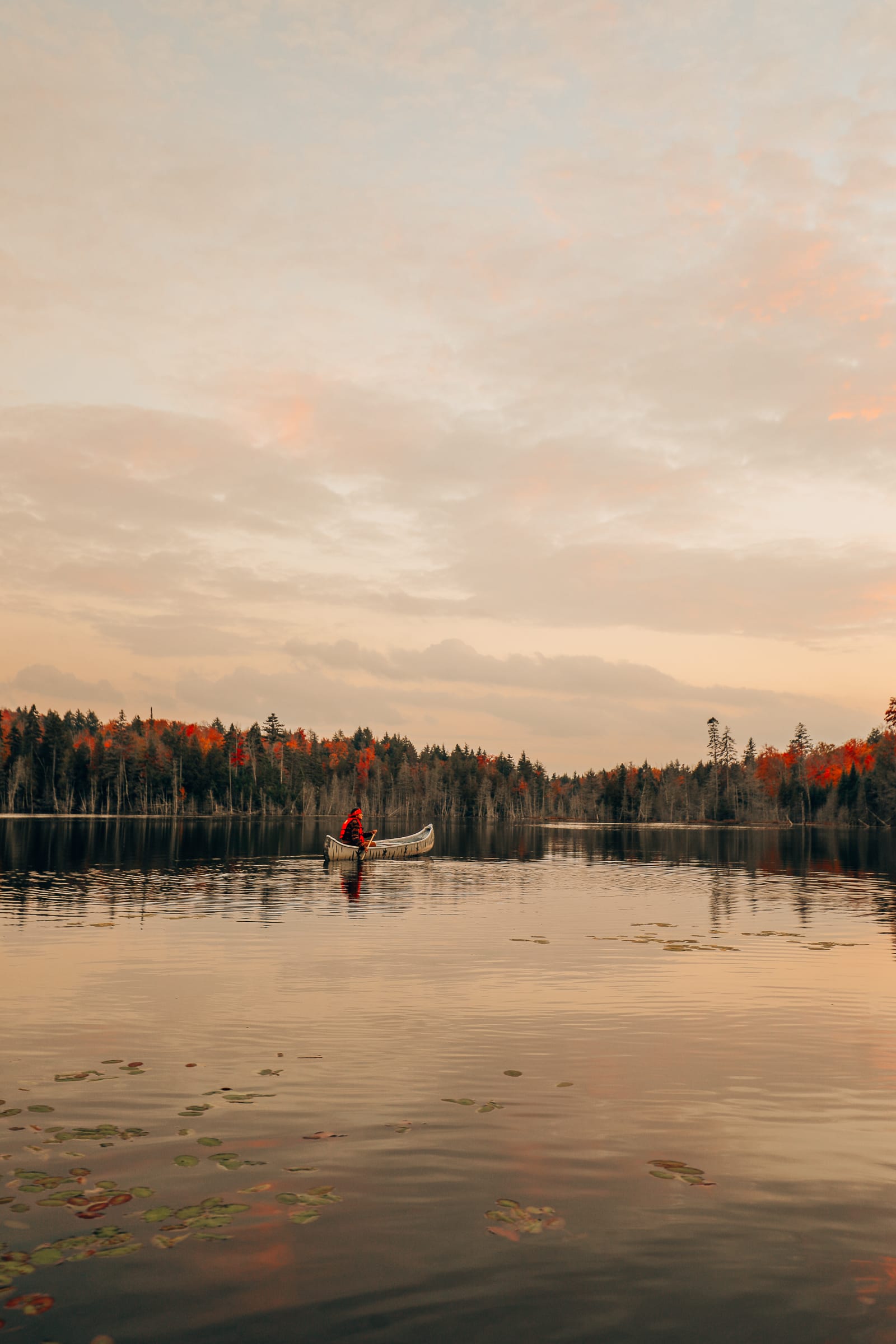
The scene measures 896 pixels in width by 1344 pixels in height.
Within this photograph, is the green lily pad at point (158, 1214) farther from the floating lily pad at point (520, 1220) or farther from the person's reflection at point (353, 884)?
the person's reflection at point (353, 884)

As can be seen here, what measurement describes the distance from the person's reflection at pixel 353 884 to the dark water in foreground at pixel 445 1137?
15169mm

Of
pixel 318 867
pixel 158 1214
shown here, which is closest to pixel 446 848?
pixel 318 867

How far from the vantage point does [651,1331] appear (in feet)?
28.0

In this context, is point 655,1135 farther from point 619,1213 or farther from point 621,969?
point 621,969

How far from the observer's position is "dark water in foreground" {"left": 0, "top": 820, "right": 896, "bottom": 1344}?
8.91 metres

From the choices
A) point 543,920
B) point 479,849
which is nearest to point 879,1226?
point 543,920

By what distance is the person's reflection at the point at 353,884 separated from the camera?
4975 cm

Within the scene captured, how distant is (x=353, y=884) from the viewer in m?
56.8

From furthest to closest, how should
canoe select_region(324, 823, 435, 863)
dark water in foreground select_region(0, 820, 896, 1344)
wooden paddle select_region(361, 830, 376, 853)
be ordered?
1. wooden paddle select_region(361, 830, 376, 853)
2. canoe select_region(324, 823, 435, 863)
3. dark water in foreground select_region(0, 820, 896, 1344)

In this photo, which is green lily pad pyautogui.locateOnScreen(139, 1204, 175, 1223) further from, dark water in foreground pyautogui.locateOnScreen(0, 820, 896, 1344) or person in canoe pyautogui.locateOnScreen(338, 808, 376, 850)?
person in canoe pyautogui.locateOnScreen(338, 808, 376, 850)

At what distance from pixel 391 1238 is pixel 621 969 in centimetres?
1963

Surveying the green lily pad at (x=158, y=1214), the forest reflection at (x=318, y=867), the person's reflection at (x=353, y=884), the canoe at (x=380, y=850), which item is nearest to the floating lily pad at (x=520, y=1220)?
the green lily pad at (x=158, y=1214)

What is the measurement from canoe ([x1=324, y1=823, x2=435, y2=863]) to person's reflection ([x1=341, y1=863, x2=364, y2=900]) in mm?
2955

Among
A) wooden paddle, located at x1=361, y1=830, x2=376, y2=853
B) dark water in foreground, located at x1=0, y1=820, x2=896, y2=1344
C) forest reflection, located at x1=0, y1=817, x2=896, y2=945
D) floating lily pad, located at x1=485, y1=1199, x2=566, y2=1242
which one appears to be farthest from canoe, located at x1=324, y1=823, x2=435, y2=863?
floating lily pad, located at x1=485, y1=1199, x2=566, y2=1242
